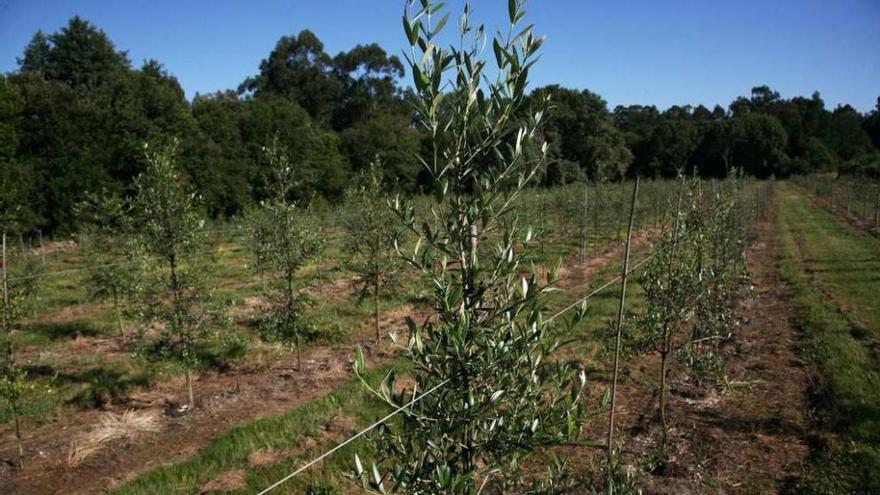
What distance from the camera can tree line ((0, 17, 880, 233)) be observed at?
Result: 3144cm

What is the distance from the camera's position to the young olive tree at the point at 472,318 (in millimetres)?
2855

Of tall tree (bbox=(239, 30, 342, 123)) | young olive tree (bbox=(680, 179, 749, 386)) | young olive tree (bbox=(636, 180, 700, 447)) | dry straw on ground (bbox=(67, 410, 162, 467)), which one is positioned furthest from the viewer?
tall tree (bbox=(239, 30, 342, 123))

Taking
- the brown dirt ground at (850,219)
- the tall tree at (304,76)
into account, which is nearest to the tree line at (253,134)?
the tall tree at (304,76)

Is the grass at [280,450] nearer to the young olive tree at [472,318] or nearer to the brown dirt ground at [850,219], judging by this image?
the young olive tree at [472,318]

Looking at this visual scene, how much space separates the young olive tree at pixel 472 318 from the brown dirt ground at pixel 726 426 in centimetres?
248

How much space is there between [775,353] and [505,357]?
10338mm

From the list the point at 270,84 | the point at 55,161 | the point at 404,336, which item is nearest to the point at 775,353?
the point at 404,336

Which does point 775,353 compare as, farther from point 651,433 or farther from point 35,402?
point 35,402

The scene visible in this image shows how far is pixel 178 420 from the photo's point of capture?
953 centimetres

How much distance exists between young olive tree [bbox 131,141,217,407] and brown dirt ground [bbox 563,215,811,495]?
23.0 feet

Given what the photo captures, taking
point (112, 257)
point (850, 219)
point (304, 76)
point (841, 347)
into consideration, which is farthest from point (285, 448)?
point (304, 76)

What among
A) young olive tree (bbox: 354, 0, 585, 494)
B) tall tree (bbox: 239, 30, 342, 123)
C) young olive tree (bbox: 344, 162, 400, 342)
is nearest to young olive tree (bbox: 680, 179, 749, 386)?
→ young olive tree (bbox: 354, 0, 585, 494)

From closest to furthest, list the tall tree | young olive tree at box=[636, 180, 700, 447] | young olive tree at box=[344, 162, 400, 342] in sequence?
1. young olive tree at box=[636, 180, 700, 447]
2. young olive tree at box=[344, 162, 400, 342]
3. the tall tree

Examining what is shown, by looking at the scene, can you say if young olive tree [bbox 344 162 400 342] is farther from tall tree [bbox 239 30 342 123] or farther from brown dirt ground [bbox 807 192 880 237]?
tall tree [bbox 239 30 342 123]
